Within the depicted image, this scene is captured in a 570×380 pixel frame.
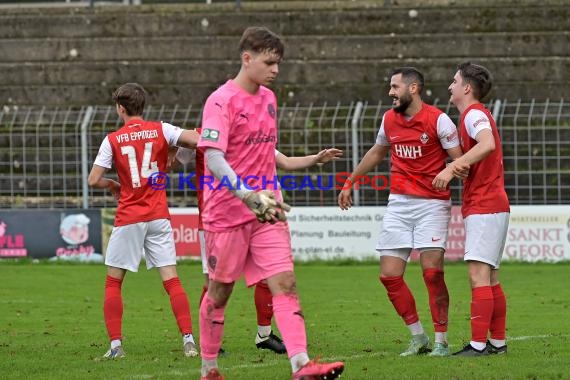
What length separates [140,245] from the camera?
33.0 feet

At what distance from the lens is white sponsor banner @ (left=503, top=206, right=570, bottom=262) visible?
19469 mm

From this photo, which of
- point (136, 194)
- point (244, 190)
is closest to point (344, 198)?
point (136, 194)

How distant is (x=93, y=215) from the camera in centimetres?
2084

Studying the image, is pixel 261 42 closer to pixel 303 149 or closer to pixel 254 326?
pixel 254 326

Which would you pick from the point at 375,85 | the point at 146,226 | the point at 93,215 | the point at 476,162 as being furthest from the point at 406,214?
the point at 375,85

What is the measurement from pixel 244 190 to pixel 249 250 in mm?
502

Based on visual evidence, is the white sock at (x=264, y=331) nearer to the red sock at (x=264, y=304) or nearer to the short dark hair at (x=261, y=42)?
the red sock at (x=264, y=304)

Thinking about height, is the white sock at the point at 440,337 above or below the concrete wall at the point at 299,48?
below

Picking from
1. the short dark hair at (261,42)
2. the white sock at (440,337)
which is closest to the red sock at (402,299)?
the white sock at (440,337)

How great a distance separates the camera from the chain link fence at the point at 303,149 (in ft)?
67.2

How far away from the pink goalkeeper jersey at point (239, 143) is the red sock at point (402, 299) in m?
2.34

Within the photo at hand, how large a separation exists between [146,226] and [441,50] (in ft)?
49.7

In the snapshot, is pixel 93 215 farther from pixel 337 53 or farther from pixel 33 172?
pixel 337 53

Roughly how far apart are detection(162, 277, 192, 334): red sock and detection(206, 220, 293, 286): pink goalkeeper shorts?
91.7 inches
